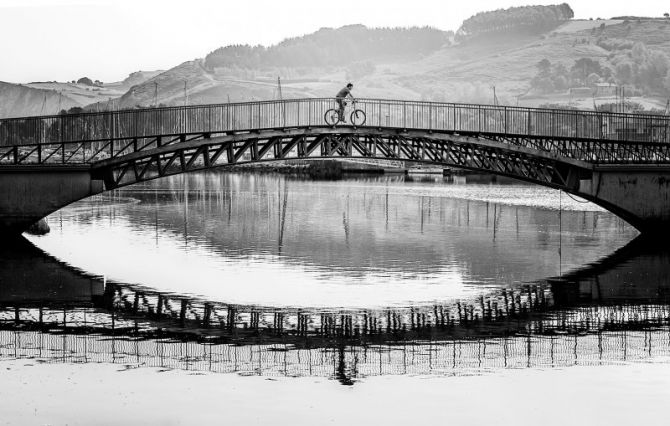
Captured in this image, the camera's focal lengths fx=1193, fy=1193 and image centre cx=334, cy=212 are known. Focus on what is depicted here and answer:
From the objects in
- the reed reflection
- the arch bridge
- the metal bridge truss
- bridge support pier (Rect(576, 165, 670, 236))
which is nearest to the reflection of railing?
the reed reflection

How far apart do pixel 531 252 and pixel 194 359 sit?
37.3 metres

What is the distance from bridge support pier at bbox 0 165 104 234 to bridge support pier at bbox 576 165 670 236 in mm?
30237

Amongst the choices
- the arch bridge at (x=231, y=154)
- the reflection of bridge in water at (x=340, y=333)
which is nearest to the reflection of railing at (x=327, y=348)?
the reflection of bridge in water at (x=340, y=333)

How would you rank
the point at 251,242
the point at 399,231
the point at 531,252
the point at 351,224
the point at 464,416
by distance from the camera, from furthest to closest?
the point at 351,224 → the point at 399,231 → the point at 251,242 → the point at 531,252 → the point at 464,416

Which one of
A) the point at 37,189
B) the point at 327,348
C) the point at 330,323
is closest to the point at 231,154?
the point at 37,189

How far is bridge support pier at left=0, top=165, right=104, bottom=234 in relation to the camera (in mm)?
68312

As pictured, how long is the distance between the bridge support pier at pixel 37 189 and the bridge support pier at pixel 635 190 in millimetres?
30237

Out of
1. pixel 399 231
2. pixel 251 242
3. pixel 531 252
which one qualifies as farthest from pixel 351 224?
pixel 531 252

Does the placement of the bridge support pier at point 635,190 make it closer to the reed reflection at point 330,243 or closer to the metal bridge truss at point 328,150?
the metal bridge truss at point 328,150

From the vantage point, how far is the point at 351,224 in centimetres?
8988

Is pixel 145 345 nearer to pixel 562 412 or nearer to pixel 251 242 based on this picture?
pixel 562 412

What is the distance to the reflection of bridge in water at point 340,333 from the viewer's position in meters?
35.7

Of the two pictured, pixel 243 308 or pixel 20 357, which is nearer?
pixel 20 357

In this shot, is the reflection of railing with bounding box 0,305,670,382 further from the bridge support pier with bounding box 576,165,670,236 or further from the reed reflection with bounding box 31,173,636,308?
the bridge support pier with bounding box 576,165,670,236
